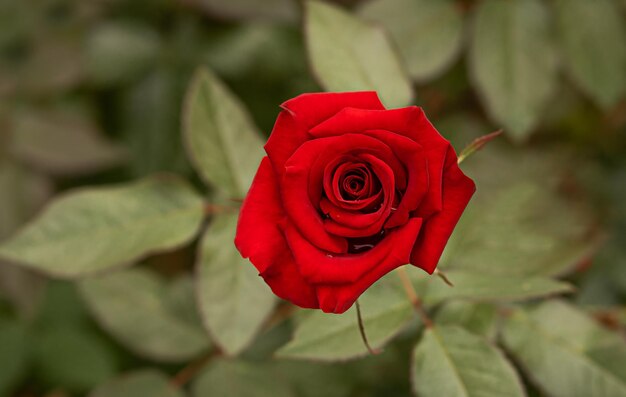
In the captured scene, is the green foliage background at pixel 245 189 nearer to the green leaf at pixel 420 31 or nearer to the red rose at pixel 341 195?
the green leaf at pixel 420 31

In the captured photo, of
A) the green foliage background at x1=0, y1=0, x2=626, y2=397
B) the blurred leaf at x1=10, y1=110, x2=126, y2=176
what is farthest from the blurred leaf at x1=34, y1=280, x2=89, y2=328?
the blurred leaf at x1=10, y1=110, x2=126, y2=176

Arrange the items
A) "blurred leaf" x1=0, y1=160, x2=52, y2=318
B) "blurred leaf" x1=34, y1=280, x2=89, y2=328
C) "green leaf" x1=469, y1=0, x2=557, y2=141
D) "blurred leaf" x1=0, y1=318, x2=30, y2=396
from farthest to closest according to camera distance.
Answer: "blurred leaf" x1=34, y1=280, x2=89, y2=328 → "blurred leaf" x1=0, y1=318, x2=30, y2=396 → "blurred leaf" x1=0, y1=160, x2=52, y2=318 → "green leaf" x1=469, y1=0, x2=557, y2=141

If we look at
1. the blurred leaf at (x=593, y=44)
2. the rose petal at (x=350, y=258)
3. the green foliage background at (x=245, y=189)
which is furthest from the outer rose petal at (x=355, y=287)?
the blurred leaf at (x=593, y=44)

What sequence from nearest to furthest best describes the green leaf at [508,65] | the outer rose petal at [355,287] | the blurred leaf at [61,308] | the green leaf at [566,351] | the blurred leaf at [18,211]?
the outer rose petal at [355,287] < the green leaf at [566,351] < the green leaf at [508,65] < the blurred leaf at [18,211] < the blurred leaf at [61,308]

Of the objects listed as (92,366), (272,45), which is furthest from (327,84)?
(92,366)

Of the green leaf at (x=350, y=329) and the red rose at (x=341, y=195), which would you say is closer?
the red rose at (x=341, y=195)

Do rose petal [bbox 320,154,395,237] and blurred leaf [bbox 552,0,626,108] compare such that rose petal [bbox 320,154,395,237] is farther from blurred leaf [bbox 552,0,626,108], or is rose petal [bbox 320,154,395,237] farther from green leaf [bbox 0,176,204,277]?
blurred leaf [bbox 552,0,626,108]

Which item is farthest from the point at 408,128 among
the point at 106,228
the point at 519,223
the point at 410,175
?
the point at 519,223
